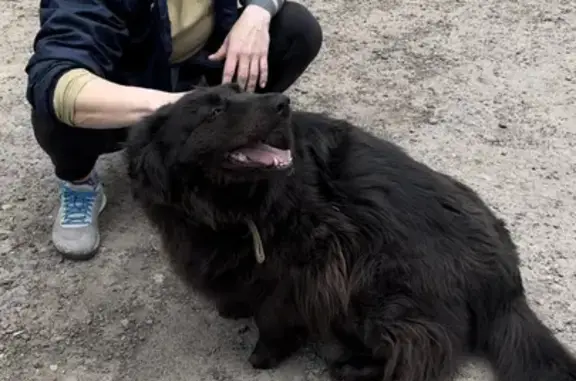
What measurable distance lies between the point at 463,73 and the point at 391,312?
1858mm

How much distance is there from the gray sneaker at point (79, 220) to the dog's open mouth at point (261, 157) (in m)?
1.01

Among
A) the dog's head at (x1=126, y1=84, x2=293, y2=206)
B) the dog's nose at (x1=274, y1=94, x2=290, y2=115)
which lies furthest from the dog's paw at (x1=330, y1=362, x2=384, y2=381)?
the dog's nose at (x1=274, y1=94, x2=290, y2=115)

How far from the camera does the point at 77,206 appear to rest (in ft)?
10.1

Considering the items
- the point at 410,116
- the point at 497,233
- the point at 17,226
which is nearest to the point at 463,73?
the point at 410,116

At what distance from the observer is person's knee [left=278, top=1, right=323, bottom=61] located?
10.3 feet

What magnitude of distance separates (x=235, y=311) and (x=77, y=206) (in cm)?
81

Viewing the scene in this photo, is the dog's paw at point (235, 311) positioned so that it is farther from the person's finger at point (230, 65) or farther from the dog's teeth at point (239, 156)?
the person's finger at point (230, 65)

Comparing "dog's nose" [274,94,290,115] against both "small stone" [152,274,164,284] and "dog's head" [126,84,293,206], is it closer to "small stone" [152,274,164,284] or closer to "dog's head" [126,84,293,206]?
"dog's head" [126,84,293,206]

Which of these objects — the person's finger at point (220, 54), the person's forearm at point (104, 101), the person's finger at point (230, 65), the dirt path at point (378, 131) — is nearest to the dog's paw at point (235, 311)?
the dirt path at point (378, 131)

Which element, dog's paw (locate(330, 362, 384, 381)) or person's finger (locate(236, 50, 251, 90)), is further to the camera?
person's finger (locate(236, 50, 251, 90))

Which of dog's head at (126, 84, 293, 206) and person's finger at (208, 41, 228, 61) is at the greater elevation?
dog's head at (126, 84, 293, 206)

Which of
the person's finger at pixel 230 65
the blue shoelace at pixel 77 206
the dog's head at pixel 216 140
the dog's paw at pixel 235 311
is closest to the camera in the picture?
the dog's head at pixel 216 140

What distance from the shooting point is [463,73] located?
3.94 m

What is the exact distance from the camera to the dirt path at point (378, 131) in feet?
8.74
